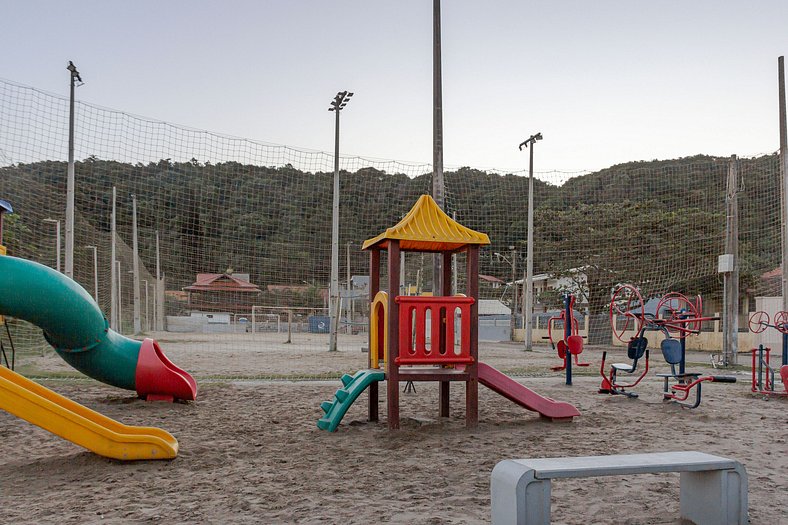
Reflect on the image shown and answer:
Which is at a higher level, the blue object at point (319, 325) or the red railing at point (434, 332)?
the red railing at point (434, 332)

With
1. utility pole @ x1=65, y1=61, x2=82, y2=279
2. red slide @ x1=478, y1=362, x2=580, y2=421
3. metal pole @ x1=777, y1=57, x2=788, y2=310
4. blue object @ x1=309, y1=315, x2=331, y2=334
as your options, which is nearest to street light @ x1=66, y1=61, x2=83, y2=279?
utility pole @ x1=65, y1=61, x2=82, y2=279

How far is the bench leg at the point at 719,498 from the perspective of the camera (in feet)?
11.3

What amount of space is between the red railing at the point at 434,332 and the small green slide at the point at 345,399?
0.36 metres

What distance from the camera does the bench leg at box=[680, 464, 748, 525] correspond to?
136 inches

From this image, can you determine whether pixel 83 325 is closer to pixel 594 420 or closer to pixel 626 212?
pixel 594 420

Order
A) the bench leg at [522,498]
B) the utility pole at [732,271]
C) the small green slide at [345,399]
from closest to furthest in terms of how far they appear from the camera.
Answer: the bench leg at [522,498], the small green slide at [345,399], the utility pole at [732,271]

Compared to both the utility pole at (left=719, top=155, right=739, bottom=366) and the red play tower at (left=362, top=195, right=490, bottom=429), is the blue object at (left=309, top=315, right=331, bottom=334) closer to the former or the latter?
the utility pole at (left=719, top=155, right=739, bottom=366)

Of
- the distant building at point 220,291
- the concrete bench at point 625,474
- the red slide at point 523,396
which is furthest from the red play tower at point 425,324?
the distant building at point 220,291

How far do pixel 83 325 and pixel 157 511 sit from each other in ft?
14.2

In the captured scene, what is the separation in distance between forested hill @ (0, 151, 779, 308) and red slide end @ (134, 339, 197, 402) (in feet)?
24.5

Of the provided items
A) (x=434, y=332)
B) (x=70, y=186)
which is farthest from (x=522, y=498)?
(x=70, y=186)

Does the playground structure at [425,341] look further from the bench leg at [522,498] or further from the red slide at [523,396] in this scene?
the bench leg at [522,498]

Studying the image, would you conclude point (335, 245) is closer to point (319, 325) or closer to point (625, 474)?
point (625, 474)

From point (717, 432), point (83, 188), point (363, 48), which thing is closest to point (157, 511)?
point (717, 432)
